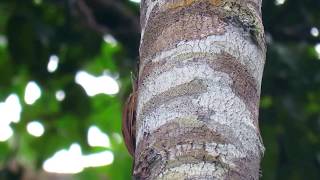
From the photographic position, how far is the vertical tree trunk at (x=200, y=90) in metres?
0.96

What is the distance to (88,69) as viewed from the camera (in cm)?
333

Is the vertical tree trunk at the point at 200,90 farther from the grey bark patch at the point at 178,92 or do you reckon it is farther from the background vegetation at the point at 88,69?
the background vegetation at the point at 88,69

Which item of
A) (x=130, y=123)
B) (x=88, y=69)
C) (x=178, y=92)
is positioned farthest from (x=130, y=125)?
(x=88, y=69)

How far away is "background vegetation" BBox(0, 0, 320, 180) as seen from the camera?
284cm

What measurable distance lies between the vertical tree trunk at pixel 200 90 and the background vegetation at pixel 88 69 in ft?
5.32

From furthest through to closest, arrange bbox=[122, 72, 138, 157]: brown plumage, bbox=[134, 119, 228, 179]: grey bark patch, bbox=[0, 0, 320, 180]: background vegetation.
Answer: bbox=[0, 0, 320, 180]: background vegetation → bbox=[122, 72, 138, 157]: brown plumage → bbox=[134, 119, 228, 179]: grey bark patch

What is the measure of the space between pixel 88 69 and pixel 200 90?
2.33 metres

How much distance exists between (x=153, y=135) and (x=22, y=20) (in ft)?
6.38

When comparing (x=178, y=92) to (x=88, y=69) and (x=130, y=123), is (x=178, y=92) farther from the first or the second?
(x=88, y=69)

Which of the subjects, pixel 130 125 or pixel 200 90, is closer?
pixel 200 90

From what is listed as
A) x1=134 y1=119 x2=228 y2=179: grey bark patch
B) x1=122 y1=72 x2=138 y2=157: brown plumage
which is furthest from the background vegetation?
x1=134 y1=119 x2=228 y2=179: grey bark patch

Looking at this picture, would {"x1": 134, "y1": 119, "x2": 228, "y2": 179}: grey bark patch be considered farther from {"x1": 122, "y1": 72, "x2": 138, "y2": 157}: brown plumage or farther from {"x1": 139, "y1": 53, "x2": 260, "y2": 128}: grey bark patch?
{"x1": 122, "y1": 72, "x2": 138, "y2": 157}: brown plumage

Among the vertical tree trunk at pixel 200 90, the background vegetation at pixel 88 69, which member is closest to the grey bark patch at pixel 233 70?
the vertical tree trunk at pixel 200 90

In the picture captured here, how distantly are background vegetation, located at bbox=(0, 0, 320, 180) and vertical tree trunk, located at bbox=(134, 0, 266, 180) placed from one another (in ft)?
5.32
